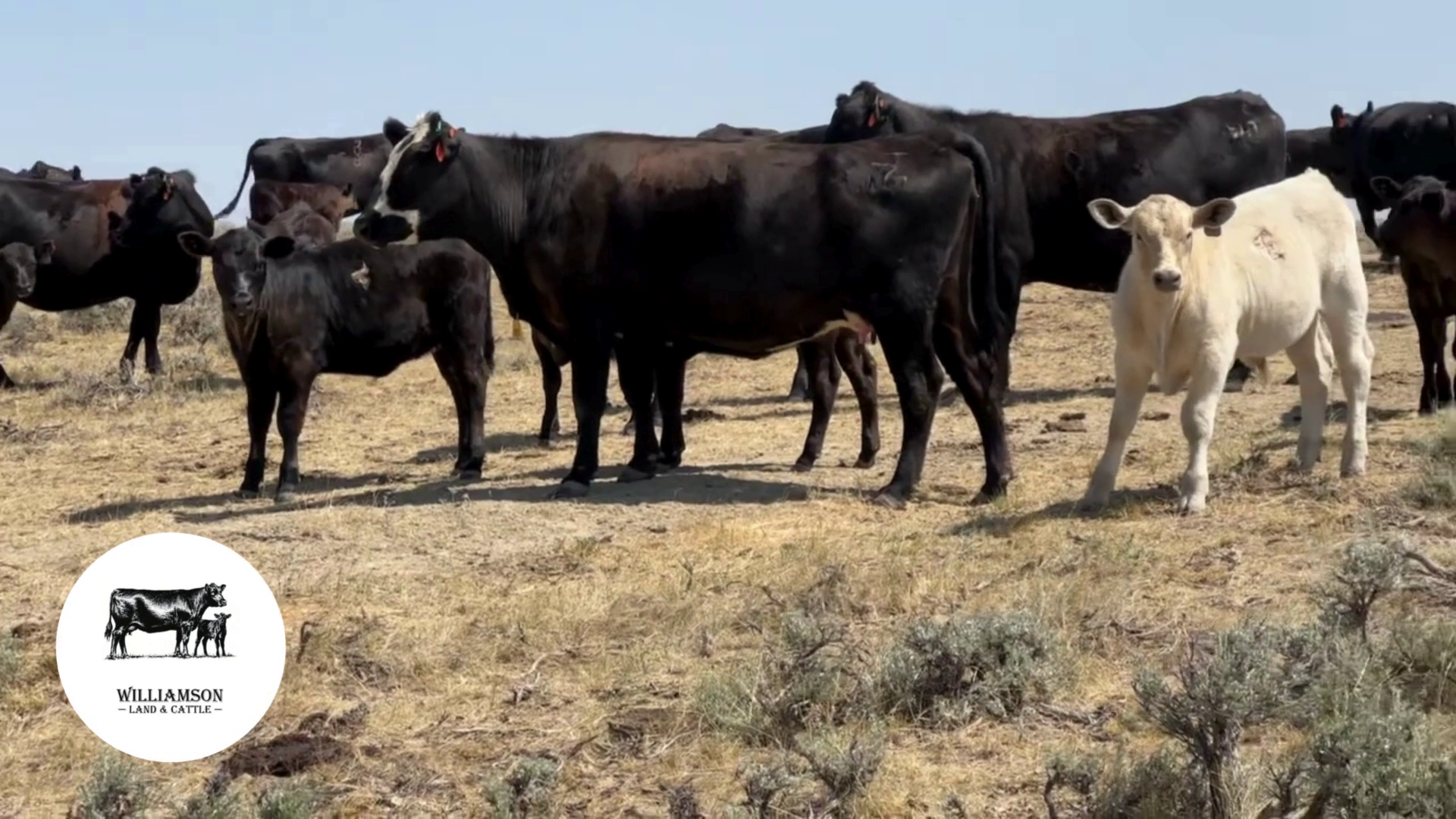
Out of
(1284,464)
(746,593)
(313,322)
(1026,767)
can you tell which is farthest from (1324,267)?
(313,322)

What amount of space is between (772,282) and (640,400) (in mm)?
1197

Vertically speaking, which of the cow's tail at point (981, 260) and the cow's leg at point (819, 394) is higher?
the cow's tail at point (981, 260)

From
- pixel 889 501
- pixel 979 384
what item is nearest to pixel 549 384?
pixel 979 384

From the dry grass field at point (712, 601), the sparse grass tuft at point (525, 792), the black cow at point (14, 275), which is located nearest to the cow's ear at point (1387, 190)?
the dry grass field at point (712, 601)

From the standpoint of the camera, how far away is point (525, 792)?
248 inches

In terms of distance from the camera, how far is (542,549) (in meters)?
10.0

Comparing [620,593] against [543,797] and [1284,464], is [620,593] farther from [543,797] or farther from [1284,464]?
[1284,464]

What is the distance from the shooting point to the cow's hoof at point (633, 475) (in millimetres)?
11828

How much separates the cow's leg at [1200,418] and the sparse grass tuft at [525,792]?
4.38 metres

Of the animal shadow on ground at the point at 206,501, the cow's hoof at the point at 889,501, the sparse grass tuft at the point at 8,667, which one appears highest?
the cow's hoof at the point at 889,501

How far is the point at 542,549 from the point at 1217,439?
14.3 feet

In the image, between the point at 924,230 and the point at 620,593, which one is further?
the point at 924,230

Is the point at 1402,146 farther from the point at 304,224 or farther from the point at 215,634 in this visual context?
the point at 215,634

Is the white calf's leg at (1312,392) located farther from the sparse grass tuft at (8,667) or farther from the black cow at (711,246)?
the sparse grass tuft at (8,667)
